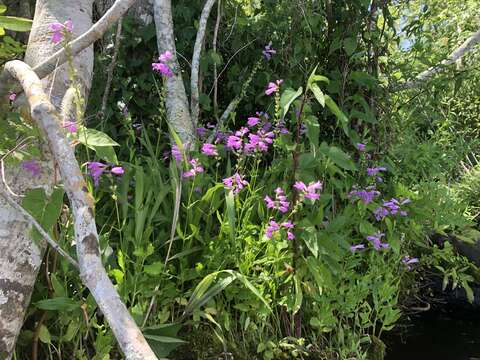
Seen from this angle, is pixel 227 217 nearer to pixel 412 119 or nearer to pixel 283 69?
pixel 283 69

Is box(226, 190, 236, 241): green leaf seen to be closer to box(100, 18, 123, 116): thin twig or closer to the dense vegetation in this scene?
the dense vegetation

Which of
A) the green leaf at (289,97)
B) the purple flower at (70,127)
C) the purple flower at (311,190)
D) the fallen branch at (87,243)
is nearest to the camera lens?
the fallen branch at (87,243)

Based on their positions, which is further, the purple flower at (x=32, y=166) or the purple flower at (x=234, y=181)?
the purple flower at (x=234, y=181)

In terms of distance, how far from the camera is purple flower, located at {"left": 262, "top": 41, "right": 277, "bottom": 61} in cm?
288

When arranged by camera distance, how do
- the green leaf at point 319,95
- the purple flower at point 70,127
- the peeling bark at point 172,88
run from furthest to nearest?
the peeling bark at point 172,88 < the green leaf at point 319,95 < the purple flower at point 70,127

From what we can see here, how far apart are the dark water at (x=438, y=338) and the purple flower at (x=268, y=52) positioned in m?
1.91

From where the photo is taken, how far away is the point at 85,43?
177 centimetres

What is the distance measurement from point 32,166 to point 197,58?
3.86 feet

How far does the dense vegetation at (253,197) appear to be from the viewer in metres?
2.01

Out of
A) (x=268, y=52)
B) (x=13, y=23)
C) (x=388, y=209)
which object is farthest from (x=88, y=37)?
(x=388, y=209)

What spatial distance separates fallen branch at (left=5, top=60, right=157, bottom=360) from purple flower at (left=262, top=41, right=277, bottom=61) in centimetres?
161

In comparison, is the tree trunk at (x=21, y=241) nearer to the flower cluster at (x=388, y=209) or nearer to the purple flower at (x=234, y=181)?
the purple flower at (x=234, y=181)

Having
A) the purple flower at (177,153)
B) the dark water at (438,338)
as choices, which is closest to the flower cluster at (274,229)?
the purple flower at (177,153)

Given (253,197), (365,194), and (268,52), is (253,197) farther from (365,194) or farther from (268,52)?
(268,52)
